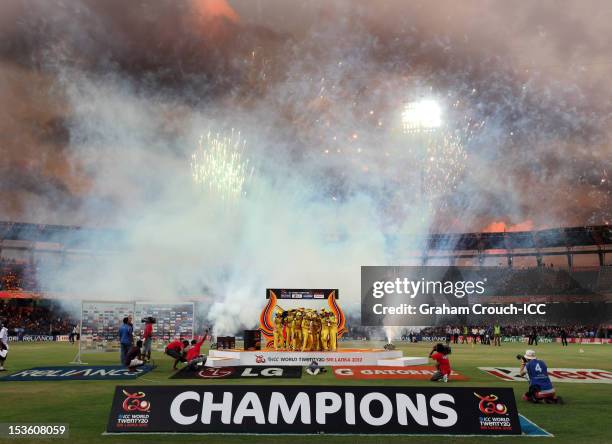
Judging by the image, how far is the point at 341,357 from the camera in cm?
2611

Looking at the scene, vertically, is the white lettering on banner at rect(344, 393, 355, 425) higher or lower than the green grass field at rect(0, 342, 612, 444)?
higher

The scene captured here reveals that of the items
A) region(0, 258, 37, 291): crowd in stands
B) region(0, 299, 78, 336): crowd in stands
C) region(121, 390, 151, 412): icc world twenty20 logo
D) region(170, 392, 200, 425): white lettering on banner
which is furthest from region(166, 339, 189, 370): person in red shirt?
region(0, 258, 37, 291): crowd in stands

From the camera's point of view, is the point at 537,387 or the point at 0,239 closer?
the point at 537,387

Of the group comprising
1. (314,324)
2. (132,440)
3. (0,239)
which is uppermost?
(0,239)

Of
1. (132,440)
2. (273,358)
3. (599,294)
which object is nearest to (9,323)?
(273,358)

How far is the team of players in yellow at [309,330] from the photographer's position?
2806 cm

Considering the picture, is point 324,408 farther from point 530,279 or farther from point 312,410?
point 530,279

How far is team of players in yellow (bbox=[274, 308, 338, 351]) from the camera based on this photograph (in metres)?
28.1

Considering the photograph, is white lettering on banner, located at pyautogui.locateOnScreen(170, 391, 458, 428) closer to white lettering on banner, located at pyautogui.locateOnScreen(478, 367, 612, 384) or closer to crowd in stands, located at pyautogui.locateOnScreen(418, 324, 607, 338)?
white lettering on banner, located at pyautogui.locateOnScreen(478, 367, 612, 384)

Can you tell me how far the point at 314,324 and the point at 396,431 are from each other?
17921mm

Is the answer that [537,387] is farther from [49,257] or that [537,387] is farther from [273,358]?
[49,257]
